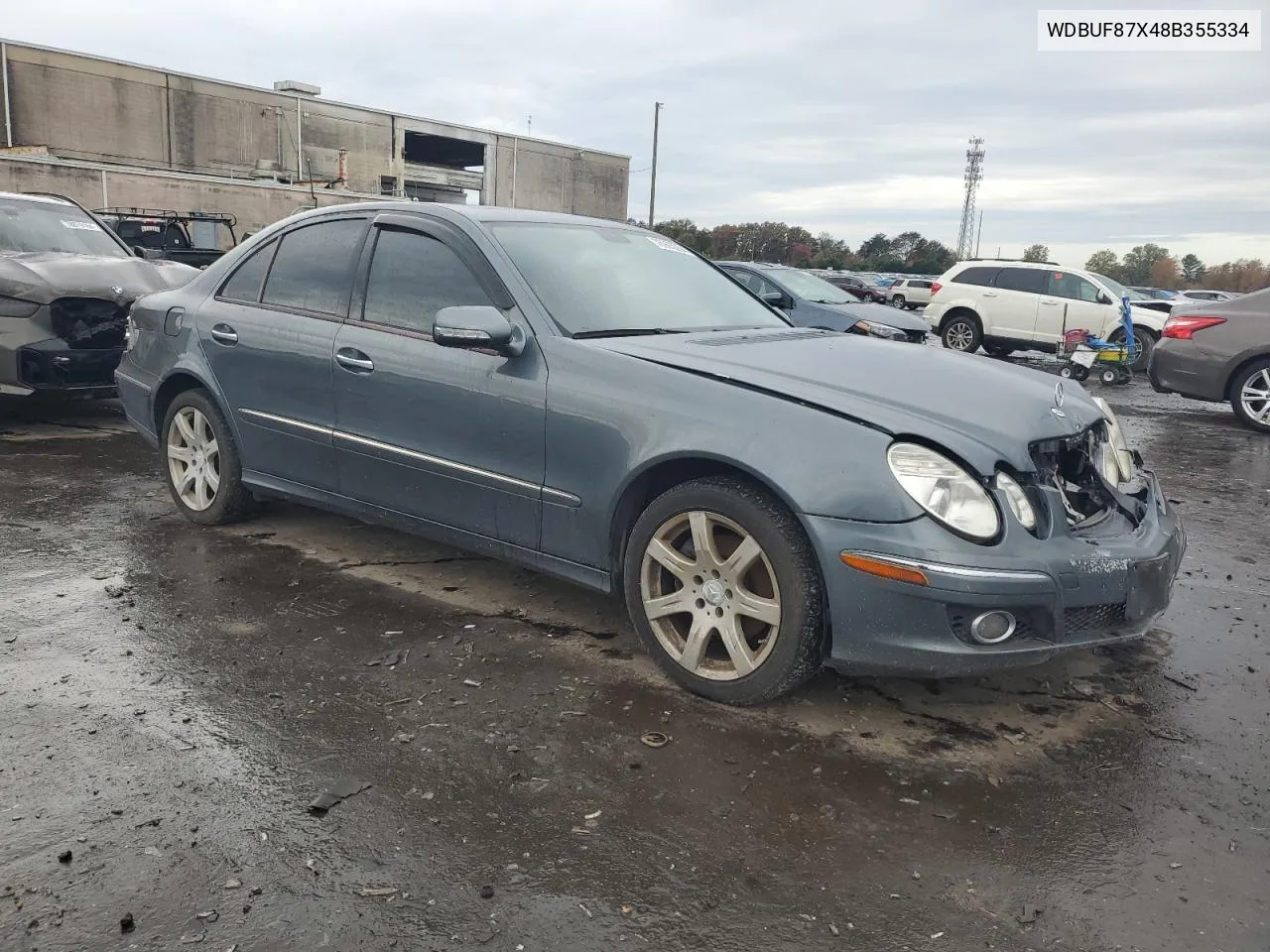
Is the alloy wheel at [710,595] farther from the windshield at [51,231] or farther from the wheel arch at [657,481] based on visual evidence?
the windshield at [51,231]

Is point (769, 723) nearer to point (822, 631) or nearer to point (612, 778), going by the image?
point (822, 631)

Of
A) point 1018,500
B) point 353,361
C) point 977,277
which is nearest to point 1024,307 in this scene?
point 977,277

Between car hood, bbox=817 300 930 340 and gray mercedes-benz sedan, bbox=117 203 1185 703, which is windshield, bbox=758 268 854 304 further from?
gray mercedes-benz sedan, bbox=117 203 1185 703

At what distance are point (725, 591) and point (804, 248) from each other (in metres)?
71.0

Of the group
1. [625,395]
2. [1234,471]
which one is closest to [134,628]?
[625,395]

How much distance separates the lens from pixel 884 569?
304 cm

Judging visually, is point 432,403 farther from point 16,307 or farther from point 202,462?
point 16,307

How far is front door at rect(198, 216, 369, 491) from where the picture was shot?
4.56 metres

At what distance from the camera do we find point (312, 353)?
4.55 metres

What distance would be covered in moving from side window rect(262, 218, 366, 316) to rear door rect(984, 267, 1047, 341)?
15.2m

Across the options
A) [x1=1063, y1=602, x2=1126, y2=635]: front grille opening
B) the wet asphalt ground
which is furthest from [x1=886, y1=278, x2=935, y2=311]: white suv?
[x1=1063, y1=602, x2=1126, y2=635]: front grille opening

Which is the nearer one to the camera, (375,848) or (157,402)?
(375,848)

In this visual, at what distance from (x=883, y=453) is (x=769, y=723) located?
931mm

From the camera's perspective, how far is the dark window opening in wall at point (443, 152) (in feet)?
198
